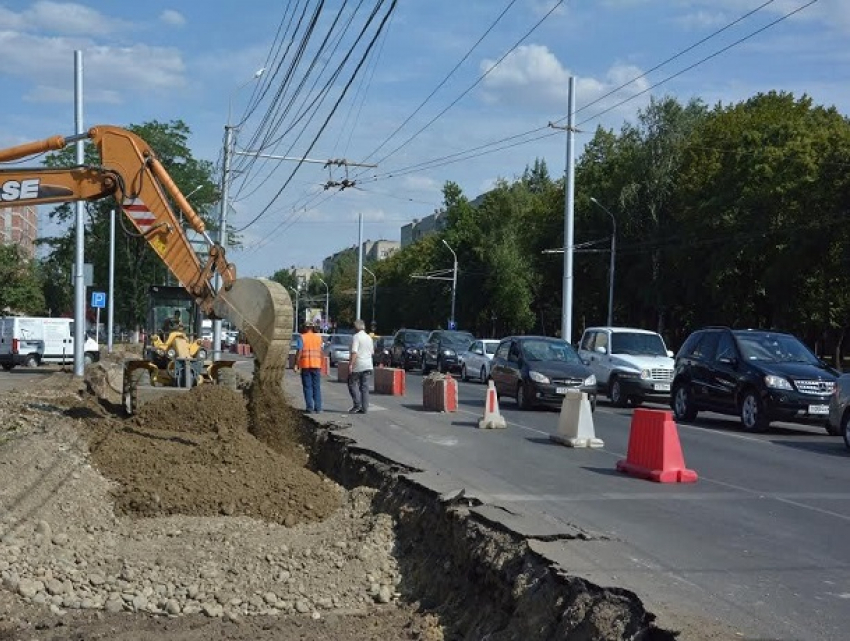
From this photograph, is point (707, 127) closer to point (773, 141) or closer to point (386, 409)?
point (773, 141)

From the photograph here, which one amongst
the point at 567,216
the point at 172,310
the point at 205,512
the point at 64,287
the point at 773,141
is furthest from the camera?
the point at 64,287

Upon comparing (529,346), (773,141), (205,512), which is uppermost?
(773,141)

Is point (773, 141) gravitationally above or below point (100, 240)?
above

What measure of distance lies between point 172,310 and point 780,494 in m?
13.3

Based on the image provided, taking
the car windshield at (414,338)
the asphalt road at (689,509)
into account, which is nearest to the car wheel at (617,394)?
the asphalt road at (689,509)

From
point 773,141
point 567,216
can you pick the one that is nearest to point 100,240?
point 567,216

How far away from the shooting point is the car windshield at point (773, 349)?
19117 mm

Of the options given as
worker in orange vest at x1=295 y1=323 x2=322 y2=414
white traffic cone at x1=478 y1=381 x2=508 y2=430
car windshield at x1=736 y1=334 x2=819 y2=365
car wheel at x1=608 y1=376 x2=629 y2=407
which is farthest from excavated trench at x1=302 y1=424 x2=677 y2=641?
car wheel at x1=608 y1=376 x2=629 y2=407

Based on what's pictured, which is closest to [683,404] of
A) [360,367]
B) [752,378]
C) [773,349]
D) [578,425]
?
[773,349]

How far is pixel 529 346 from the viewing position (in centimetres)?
2312

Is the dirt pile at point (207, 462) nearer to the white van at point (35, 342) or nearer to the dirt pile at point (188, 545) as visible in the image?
the dirt pile at point (188, 545)

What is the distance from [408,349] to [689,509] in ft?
115

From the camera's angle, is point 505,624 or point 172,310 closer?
point 505,624

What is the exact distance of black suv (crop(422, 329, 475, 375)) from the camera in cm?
4053
